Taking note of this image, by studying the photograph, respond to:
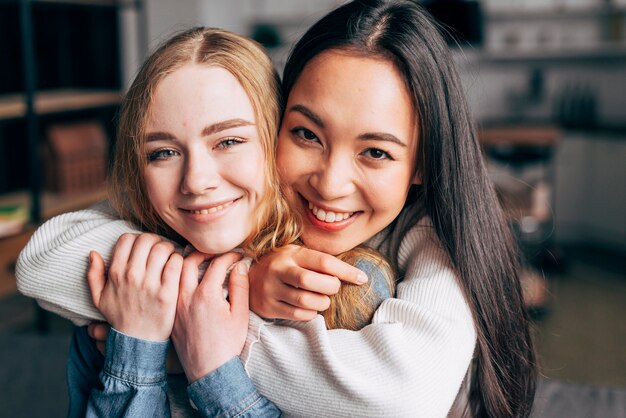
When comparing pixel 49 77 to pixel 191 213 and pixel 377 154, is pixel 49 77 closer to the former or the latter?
pixel 191 213

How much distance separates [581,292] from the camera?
14.0ft

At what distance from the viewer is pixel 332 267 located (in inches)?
38.3

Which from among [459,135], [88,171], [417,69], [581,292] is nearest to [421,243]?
[459,135]

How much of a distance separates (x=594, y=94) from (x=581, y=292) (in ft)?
6.49

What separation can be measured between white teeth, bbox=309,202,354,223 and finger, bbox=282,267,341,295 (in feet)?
0.31

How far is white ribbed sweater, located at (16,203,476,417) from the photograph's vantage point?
905 mm

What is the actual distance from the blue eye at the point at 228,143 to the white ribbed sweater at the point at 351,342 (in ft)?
0.82

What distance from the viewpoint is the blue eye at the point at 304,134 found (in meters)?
1.00

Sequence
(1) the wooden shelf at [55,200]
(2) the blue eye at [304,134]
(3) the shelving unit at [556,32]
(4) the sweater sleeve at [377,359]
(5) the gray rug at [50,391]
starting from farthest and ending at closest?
(3) the shelving unit at [556,32] < (1) the wooden shelf at [55,200] < (5) the gray rug at [50,391] < (2) the blue eye at [304,134] < (4) the sweater sleeve at [377,359]

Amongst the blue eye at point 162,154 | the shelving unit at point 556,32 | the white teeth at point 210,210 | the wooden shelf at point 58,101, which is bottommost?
the wooden shelf at point 58,101

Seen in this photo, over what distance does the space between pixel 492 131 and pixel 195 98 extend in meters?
4.19

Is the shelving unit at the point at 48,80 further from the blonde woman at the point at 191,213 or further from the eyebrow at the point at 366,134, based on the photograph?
the eyebrow at the point at 366,134

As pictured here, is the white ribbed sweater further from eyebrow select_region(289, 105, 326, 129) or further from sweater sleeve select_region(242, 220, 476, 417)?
eyebrow select_region(289, 105, 326, 129)

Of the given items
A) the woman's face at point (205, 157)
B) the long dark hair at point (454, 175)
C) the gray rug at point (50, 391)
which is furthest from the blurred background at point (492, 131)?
the woman's face at point (205, 157)
